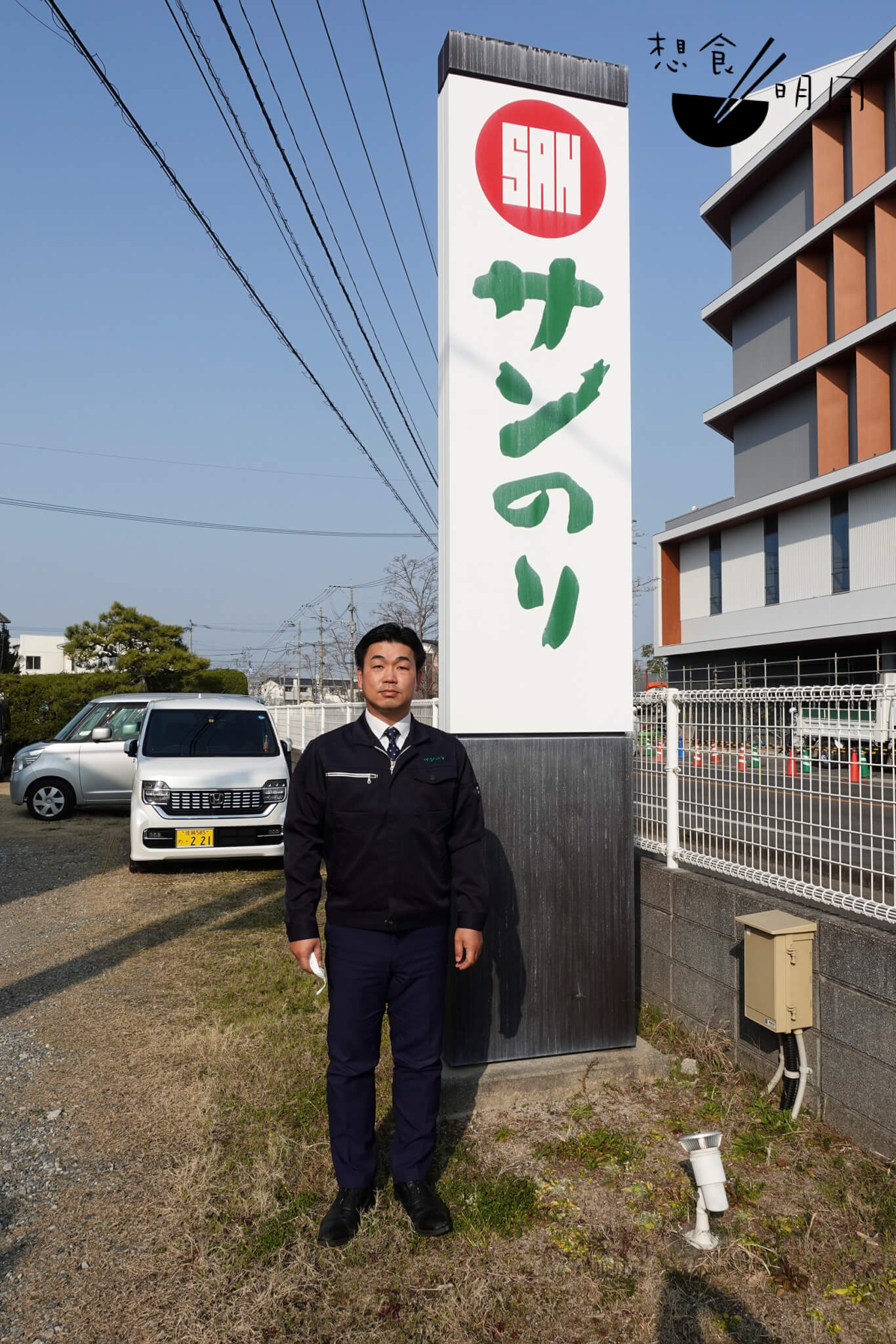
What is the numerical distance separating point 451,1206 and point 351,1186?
1.17 ft

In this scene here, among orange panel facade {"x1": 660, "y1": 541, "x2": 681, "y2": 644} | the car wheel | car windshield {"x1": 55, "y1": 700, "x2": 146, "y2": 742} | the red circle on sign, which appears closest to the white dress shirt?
the red circle on sign

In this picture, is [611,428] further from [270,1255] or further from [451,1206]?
[270,1255]

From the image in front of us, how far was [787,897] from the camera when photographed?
3705 millimetres

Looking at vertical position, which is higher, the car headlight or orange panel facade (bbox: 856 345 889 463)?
orange panel facade (bbox: 856 345 889 463)

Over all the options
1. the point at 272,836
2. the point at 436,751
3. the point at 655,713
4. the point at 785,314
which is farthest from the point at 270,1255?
the point at 785,314

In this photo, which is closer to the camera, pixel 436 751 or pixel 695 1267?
pixel 695 1267

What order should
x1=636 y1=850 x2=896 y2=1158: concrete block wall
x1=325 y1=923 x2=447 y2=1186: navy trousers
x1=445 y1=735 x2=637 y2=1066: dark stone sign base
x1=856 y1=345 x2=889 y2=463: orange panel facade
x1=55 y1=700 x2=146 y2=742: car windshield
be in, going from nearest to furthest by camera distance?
x1=325 y1=923 x2=447 y2=1186: navy trousers
x1=636 y1=850 x2=896 y2=1158: concrete block wall
x1=445 y1=735 x2=637 y2=1066: dark stone sign base
x1=55 y1=700 x2=146 y2=742: car windshield
x1=856 y1=345 x2=889 y2=463: orange panel facade

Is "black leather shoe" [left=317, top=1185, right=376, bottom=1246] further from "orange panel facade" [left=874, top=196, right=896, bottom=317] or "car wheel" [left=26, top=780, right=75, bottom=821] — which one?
"orange panel facade" [left=874, top=196, right=896, bottom=317]

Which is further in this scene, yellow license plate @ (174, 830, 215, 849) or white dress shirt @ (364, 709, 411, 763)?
yellow license plate @ (174, 830, 215, 849)

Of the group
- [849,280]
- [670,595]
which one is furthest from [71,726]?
[670,595]

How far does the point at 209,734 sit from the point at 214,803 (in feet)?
3.25

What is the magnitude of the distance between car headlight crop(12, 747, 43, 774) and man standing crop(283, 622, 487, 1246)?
10.4 m

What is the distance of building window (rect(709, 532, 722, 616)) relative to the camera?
1210 inches

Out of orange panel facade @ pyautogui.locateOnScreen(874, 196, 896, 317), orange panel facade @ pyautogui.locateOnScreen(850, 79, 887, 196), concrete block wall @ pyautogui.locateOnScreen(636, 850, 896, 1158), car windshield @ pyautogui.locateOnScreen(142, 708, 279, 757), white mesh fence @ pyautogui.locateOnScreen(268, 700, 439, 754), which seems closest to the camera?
concrete block wall @ pyautogui.locateOnScreen(636, 850, 896, 1158)
